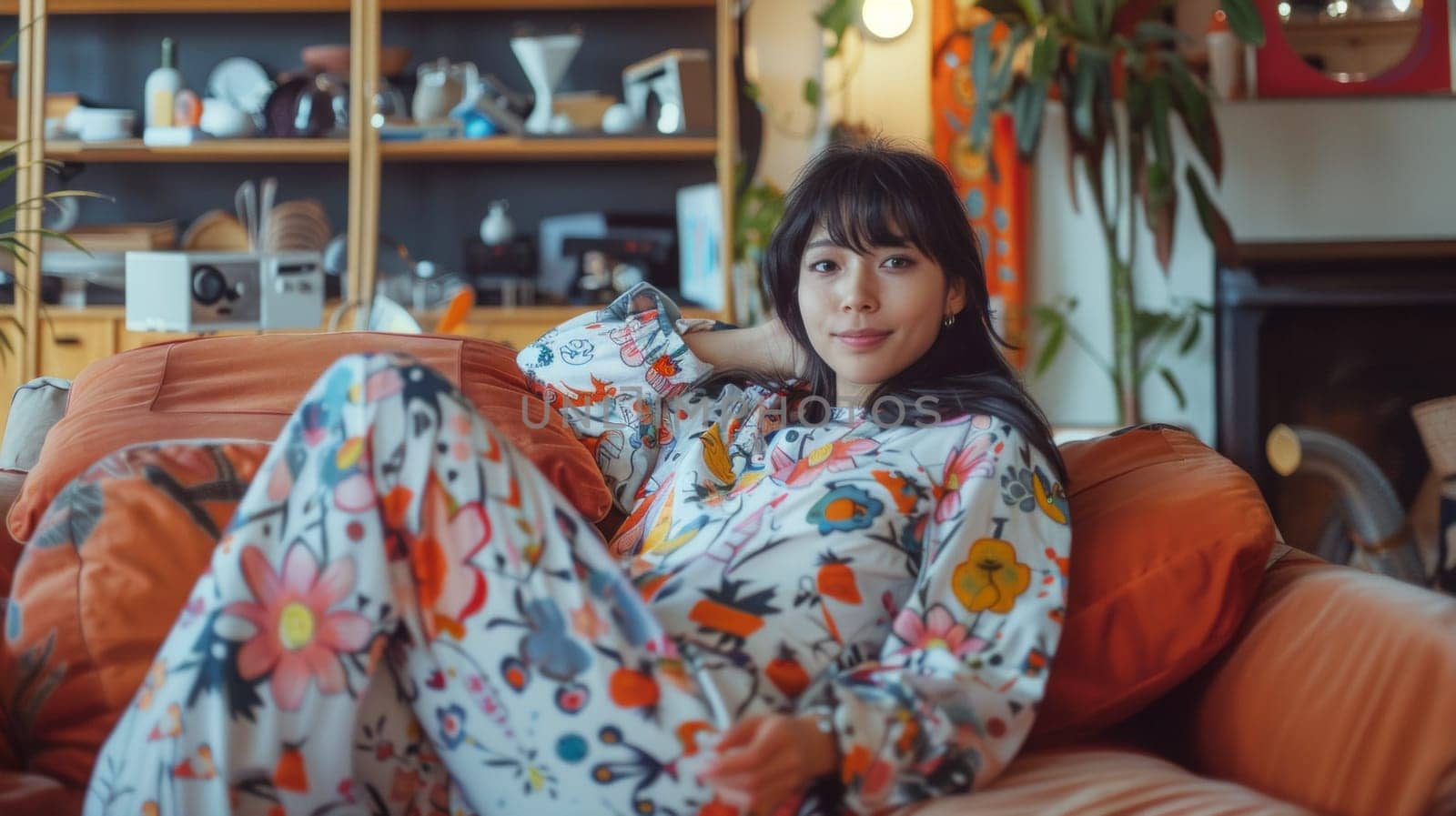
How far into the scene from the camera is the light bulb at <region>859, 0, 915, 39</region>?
148 inches

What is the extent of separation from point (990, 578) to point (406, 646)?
494 mm

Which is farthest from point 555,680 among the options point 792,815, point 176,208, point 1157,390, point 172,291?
point 176,208

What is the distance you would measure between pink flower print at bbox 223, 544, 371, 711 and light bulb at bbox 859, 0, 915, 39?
303cm

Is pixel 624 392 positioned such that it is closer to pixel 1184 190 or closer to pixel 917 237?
pixel 917 237

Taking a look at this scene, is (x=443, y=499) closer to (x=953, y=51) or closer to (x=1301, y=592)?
(x=1301, y=592)

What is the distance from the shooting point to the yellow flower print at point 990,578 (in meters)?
1.17

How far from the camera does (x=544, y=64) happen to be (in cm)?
373

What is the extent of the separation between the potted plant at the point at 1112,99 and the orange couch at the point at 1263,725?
2115 mm

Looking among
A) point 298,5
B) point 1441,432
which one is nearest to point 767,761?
point 1441,432

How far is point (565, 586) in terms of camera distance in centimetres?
108

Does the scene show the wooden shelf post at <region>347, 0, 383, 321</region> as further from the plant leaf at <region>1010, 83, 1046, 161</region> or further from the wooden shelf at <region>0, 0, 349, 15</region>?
the plant leaf at <region>1010, 83, 1046, 161</region>

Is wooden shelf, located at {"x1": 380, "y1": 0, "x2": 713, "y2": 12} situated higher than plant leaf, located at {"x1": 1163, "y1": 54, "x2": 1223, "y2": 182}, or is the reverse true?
wooden shelf, located at {"x1": 380, "y1": 0, "x2": 713, "y2": 12}

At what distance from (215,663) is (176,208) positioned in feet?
11.1

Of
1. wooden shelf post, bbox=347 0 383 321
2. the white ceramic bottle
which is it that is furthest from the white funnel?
the white ceramic bottle
